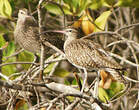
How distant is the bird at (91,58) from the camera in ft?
10.9

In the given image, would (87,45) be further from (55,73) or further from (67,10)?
(55,73)

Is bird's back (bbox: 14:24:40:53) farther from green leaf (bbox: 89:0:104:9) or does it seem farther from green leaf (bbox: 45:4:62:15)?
green leaf (bbox: 89:0:104:9)

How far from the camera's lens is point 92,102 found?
2768 mm

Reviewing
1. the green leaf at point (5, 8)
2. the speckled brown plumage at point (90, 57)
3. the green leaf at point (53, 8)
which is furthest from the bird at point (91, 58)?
the green leaf at point (5, 8)

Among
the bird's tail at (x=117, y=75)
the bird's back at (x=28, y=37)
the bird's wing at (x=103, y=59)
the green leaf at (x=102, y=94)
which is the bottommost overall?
the green leaf at (x=102, y=94)

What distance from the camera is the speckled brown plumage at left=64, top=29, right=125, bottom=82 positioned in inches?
131

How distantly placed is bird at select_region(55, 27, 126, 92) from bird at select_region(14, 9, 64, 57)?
28 centimetres

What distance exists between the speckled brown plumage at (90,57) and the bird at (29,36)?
1.04ft

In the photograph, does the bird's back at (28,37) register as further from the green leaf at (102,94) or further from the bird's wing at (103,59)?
the green leaf at (102,94)

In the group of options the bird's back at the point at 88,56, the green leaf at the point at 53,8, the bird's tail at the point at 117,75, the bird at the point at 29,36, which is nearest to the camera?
the bird's tail at the point at 117,75

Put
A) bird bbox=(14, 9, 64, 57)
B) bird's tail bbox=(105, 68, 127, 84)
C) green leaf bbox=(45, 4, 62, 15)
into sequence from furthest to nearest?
1. bird bbox=(14, 9, 64, 57)
2. green leaf bbox=(45, 4, 62, 15)
3. bird's tail bbox=(105, 68, 127, 84)

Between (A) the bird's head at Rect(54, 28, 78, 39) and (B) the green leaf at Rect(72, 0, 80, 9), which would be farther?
(A) the bird's head at Rect(54, 28, 78, 39)

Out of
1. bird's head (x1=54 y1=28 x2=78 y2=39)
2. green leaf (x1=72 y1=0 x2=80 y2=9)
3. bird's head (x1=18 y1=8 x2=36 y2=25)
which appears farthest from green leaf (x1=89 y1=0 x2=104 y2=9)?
bird's head (x1=18 y1=8 x2=36 y2=25)

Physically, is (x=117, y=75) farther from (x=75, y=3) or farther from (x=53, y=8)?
(x=53, y=8)
